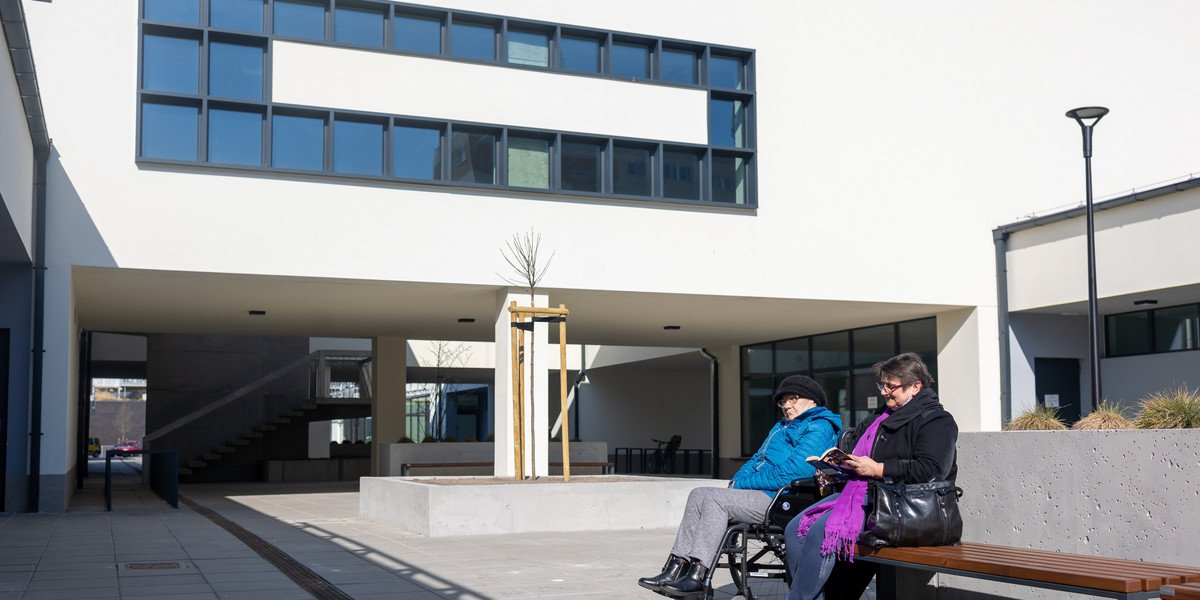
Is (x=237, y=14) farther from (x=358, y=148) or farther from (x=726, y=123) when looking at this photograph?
(x=726, y=123)

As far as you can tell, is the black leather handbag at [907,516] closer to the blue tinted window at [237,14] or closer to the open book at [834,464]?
the open book at [834,464]

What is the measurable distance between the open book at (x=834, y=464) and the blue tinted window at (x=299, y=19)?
39.8 ft

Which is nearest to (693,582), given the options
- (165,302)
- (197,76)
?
(197,76)

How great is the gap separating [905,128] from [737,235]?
3.85 metres

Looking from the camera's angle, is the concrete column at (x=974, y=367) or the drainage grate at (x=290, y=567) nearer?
the drainage grate at (x=290, y=567)

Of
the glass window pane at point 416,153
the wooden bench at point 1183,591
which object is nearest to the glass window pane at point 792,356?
the glass window pane at point 416,153

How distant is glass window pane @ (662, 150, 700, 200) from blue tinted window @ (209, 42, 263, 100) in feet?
19.8

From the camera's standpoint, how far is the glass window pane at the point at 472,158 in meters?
16.2

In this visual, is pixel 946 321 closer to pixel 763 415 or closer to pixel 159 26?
pixel 763 415

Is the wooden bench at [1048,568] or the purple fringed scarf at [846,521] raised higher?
the purple fringed scarf at [846,521]

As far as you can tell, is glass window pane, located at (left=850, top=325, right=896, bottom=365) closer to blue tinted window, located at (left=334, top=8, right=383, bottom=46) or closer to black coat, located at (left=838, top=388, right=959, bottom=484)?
blue tinted window, located at (left=334, top=8, right=383, bottom=46)

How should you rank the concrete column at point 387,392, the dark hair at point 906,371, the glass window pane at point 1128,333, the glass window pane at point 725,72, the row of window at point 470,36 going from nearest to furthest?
the dark hair at point 906,371 → the row of window at point 470,36 → the glass window pane at point 725,72 → the glass window pane at point 1128,333 → the concrete column at point 387,392

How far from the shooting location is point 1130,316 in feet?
61.8

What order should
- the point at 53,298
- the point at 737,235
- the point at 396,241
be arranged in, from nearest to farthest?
the point at 53,298, the point at 396,241, the point at 737,235
